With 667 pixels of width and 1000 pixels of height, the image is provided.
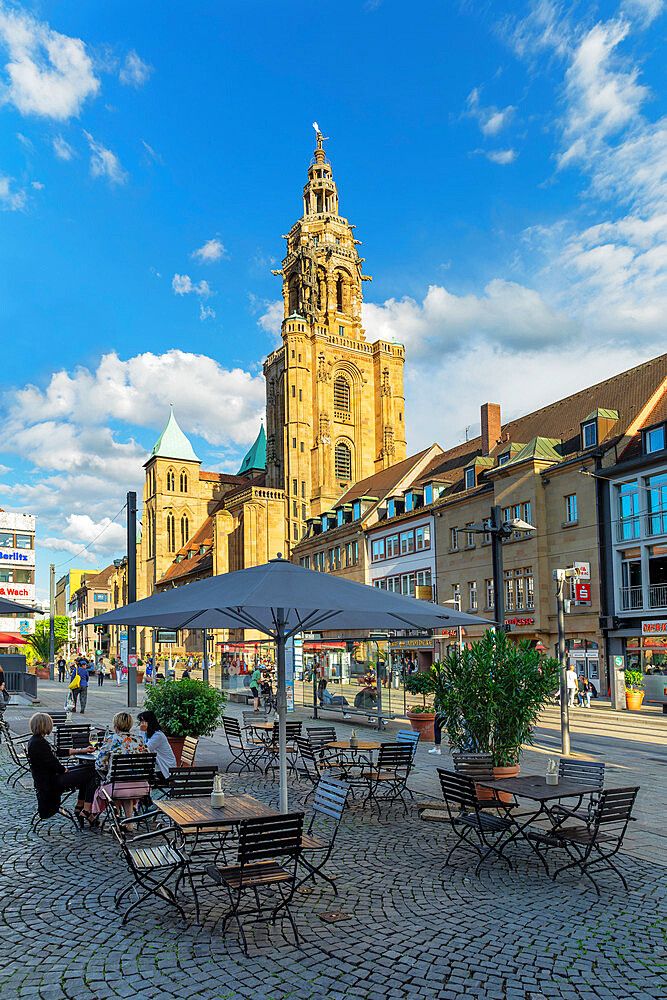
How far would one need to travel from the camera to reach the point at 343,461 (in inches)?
3282

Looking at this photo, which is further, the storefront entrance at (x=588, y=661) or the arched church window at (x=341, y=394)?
the arched church window at (x=341, y=394)

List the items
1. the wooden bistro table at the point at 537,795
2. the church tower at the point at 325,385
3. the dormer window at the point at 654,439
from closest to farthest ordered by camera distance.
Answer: the wooden bistro table at the point at 537,795
the dormer window at the point at 654,439
the church tower at the point at 325,385

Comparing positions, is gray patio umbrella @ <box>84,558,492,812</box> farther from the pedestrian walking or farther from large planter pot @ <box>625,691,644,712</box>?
large planter pot @ <box>625,691,644,712</box>

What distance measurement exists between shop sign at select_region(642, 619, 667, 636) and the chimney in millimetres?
16934

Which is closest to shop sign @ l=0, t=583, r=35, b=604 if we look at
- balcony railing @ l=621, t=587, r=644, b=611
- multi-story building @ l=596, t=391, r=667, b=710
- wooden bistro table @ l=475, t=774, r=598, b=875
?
multi-story building @ l=596, t=391, r=667, b=710

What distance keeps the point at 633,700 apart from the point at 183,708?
67.1 ft

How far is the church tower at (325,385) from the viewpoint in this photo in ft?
260

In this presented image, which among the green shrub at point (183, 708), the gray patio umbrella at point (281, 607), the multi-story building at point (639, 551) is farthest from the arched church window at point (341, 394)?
the gray patio umbrella at point (281, 607)

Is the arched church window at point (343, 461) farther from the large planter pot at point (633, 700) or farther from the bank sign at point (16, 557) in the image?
the large planter pot at point (633, 700)

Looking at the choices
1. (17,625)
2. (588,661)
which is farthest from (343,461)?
(588,661)

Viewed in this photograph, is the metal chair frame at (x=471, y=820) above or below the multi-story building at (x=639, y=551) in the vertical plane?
below

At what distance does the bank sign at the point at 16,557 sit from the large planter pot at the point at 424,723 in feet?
168

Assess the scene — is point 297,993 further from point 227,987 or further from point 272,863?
point 272,863

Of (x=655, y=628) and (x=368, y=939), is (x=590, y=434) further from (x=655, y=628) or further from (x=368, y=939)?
(x=368, y=939)
